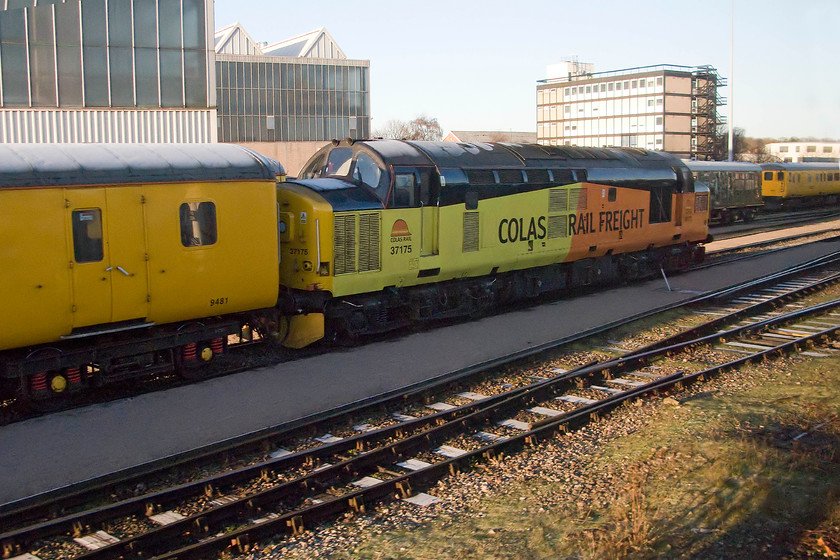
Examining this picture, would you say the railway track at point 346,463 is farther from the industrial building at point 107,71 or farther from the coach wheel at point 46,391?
the industrial building at point 107,71

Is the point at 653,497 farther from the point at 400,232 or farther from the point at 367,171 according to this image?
the point at 367,171

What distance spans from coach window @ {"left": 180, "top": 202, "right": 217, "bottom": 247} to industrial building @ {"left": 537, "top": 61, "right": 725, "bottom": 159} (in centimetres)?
8511

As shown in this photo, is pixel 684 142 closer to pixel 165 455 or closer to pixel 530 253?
pixel 530 253

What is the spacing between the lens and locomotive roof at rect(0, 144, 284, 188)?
398 inches

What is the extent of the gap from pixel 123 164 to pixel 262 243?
2573 mm

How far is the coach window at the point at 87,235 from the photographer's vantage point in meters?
10.6

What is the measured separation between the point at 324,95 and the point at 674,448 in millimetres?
70293

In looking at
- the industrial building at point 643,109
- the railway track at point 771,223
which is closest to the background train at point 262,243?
the railway track at point 771,223

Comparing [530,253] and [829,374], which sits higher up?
[530,253]

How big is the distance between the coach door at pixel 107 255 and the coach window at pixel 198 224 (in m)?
0.68

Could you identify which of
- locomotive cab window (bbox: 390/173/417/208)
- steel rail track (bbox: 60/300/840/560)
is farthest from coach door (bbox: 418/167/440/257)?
steel rail track (bbox: 60/300/840/560)

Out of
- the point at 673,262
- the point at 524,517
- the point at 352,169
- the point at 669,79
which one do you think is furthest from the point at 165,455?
the point at 669,79

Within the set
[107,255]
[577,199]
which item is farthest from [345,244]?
[577,199]

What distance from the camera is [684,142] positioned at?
94188mm
